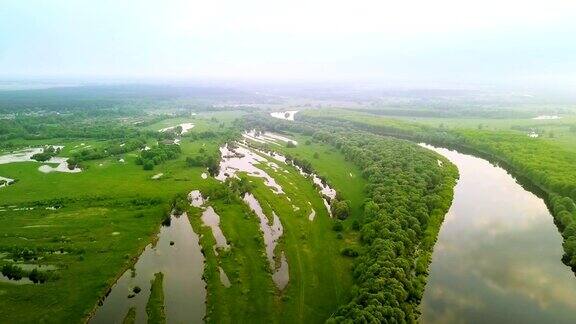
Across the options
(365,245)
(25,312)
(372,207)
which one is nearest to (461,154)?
(372,207)

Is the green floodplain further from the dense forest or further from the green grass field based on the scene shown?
the dense forest

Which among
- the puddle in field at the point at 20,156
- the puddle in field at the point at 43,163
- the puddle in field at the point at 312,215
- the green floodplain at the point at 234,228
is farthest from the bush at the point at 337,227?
the puddle in field at the point at 20,156

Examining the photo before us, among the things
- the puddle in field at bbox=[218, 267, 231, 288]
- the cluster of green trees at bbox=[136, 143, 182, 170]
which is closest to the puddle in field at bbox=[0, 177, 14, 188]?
the cluster of green trees at bbox=[136, 143, 182, 170]

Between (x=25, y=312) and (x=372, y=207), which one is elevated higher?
(x=372, y=207)

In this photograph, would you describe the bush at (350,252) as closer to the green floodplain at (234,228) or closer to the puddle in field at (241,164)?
the green floodplain at (234,228)

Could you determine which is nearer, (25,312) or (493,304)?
(25,312)

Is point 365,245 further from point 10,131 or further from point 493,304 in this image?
point 10,131
